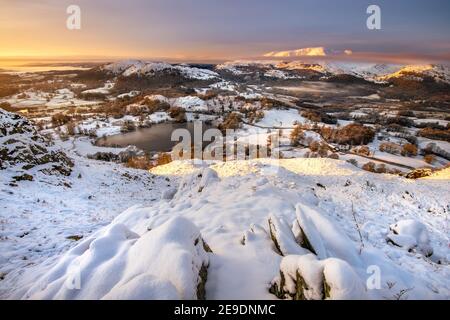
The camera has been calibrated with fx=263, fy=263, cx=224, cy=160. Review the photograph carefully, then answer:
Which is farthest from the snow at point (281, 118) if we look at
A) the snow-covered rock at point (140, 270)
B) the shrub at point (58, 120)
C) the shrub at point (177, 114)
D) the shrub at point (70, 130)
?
the snow-covered rock at point (140, 270)

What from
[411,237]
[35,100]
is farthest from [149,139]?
[411,237]

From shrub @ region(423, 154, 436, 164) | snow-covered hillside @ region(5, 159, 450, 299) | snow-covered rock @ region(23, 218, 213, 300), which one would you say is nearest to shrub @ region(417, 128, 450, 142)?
shrub @ region(423, 154, 436, 164)

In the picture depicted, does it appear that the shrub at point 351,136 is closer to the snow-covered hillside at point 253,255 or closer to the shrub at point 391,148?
the shrub at point 391,148

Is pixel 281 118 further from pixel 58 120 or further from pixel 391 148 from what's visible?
pixel 58 120

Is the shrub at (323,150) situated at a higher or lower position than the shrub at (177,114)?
lower

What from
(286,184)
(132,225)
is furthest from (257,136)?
(132,225)

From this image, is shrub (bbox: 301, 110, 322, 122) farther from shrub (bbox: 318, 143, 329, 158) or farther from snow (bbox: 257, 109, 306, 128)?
shrub (bbox: 318, 143, 329, 158)
